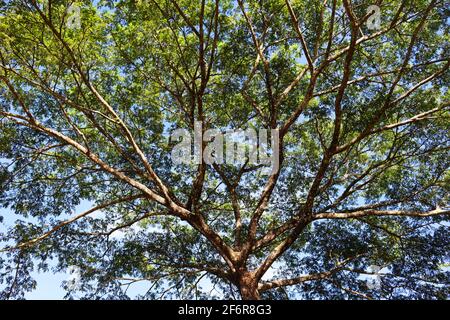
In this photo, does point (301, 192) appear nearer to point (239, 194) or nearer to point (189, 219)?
point (239, 194)

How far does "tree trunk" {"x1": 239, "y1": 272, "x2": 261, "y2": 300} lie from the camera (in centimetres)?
767

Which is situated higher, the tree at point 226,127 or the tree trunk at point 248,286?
the tree at point 226,127

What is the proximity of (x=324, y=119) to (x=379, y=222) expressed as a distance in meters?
3.13

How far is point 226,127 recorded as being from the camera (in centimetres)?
1023

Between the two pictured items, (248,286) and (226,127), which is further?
(226,127)

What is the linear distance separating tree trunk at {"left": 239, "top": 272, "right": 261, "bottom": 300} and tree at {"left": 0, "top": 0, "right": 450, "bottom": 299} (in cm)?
3

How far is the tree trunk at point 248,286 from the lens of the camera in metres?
7.67

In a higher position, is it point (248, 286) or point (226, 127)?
point (226, 127)

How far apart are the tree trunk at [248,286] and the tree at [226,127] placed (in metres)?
0.03

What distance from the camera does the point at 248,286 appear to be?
7805 mm

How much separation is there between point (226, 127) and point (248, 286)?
399cm

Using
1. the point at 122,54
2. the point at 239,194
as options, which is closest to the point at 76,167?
the point at 122,54

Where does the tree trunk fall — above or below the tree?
below

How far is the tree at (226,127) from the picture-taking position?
8117 millimetres
